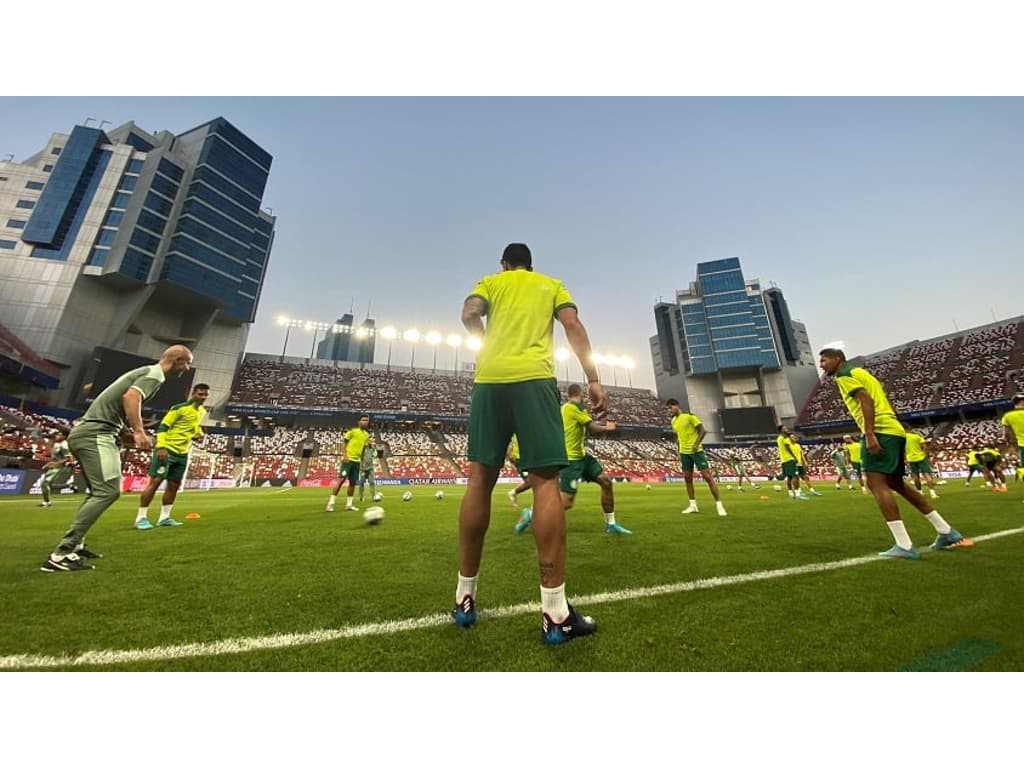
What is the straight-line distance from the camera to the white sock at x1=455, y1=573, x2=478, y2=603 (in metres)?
2.41

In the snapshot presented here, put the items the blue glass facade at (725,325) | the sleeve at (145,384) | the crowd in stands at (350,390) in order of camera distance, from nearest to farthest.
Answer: the sleeve at (145,384) < the crowd in stands at (350,390) < the blue glass facade at (725,325)

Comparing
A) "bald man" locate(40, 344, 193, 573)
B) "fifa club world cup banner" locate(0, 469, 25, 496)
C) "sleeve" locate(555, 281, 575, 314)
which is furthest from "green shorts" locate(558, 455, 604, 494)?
"fifa club world cup banner" locate(0, 469, 25, 496)

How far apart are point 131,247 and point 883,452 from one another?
56.4m

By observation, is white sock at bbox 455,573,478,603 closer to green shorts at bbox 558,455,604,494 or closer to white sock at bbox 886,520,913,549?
green shorts at bbox 558,455,604,494

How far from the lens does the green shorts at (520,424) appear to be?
245 cm

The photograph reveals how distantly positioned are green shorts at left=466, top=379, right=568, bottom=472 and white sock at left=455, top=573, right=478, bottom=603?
67 centimetres

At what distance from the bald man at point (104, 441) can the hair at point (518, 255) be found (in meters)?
A: 3.27

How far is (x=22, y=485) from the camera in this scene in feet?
54.7

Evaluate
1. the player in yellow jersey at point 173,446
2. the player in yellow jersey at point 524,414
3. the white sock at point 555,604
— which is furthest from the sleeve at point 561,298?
the player in yellow jersey at point 173,446

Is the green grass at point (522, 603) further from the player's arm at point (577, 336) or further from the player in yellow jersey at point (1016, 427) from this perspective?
the player in yellow jersey at point (1016, 427)

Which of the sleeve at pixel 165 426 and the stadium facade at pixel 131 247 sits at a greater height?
the stadium facade at pixel 131 247

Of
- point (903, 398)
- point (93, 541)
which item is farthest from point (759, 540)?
point (903, 398)

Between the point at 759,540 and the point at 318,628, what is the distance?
4.87 m

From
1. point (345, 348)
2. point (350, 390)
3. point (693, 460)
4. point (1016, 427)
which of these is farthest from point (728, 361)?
point (345, 348)
